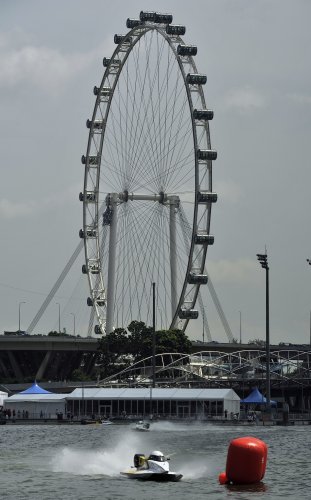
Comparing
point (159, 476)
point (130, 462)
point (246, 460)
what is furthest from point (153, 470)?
point (130, 462)

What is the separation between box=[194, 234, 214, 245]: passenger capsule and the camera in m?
179

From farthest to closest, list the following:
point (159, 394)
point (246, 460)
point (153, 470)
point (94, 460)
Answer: point (159, 394)
point (94, 460)
point (153, 470)
point (246, 460)

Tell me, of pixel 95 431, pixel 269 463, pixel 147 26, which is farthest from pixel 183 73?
pixel 269 463

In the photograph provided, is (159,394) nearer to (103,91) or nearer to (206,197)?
(206,197)

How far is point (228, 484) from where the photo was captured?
71.6 metres

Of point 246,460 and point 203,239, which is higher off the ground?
point 203,239

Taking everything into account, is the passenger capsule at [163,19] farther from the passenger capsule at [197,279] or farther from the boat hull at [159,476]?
the boat hull at [159,476]

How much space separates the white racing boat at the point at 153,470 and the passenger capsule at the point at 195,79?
10411 centimetres

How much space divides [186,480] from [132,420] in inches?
2956

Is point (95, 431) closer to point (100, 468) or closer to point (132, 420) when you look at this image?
point (132, 420)

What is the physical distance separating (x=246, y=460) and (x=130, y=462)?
14448 mm

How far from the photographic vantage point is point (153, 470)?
72188 mm

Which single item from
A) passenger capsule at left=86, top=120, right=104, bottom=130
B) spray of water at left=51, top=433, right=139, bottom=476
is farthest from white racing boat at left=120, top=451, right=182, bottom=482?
passenger capsule at left=86, top=120, right=104, bottom=130

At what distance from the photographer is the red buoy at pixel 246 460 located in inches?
2729
